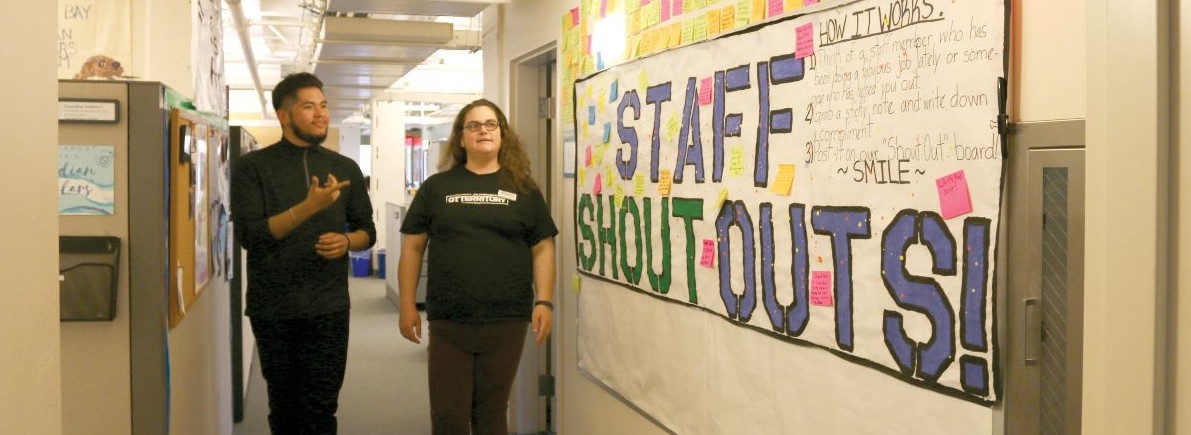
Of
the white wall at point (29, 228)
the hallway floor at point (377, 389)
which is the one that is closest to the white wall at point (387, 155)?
the hallway floor at point (377, 389)

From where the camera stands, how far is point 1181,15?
1007 millimetres

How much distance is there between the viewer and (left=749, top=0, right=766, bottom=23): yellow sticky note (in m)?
2.27

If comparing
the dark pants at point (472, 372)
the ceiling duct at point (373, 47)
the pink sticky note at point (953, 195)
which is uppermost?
the ceiling duct at point (373, 47)

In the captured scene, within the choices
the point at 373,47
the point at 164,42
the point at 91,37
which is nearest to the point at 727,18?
the point at 164,42

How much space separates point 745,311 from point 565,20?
70.8 inches

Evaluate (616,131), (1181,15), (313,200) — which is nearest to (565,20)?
(616,131)

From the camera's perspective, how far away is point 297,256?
3.03 meters

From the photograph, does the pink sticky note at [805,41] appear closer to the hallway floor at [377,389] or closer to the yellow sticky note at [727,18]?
the yellow sticky note at [727,18]

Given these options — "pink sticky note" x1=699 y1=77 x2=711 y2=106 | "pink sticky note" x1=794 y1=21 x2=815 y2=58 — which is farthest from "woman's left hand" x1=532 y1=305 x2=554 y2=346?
"pink sticky note" x1=794 y1=21 x2=815 y2=58

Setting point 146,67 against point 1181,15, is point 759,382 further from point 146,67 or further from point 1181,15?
point 146,67

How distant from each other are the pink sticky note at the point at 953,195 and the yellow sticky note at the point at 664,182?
1.18 metres

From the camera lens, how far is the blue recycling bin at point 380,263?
1249cm

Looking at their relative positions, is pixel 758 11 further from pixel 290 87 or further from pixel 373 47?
pixel 373 47

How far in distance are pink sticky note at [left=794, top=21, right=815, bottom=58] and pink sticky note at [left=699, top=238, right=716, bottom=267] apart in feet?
2.01
